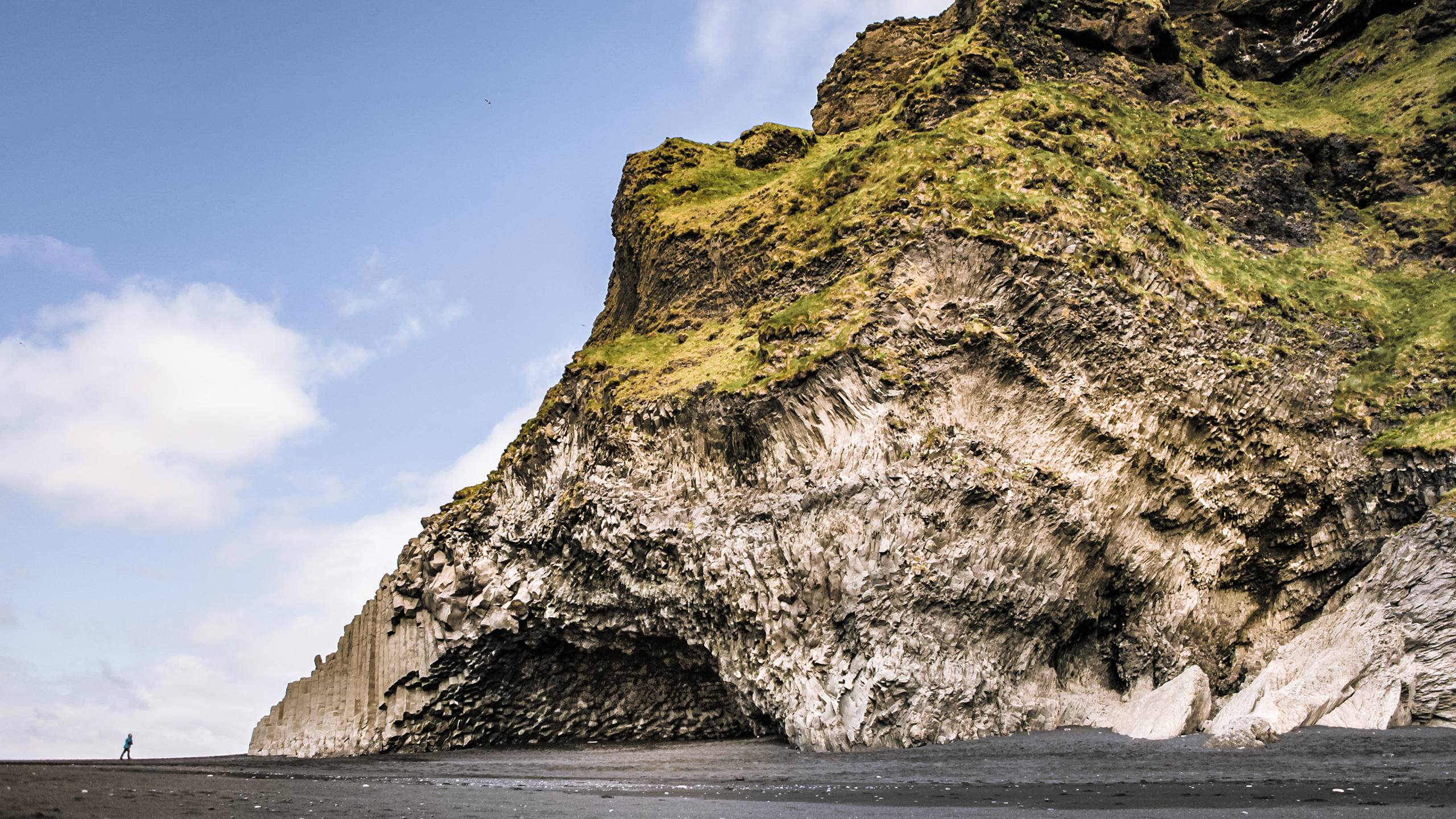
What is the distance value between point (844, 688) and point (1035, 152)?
2044 centimetres

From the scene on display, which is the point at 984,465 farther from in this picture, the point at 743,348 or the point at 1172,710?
the point at 743,348

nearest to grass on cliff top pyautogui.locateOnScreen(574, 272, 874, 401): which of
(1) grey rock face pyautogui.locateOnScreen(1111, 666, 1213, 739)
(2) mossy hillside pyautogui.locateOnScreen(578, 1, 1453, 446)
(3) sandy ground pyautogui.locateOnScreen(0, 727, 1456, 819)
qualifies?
(2) mossy hillside pyautogui.locateOnScreen(578, 1, 1453, 446)

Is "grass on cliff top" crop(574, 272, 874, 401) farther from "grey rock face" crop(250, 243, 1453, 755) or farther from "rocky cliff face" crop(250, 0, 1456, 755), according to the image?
"grey rock face" crop(250, 243, 1453, 755)

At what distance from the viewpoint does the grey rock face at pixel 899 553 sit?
26.5 m

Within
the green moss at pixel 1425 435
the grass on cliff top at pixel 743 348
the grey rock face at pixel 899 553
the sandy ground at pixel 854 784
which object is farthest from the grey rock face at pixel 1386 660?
the grass on cliff top at pixel 743 348

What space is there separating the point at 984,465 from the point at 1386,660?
1103cm

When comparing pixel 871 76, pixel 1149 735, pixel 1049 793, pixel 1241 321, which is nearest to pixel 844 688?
pixel 1149 735

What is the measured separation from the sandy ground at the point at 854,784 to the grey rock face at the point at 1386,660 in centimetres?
107

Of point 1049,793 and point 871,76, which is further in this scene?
point 871,76

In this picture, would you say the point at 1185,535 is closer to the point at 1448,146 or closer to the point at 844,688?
the point at 844,688

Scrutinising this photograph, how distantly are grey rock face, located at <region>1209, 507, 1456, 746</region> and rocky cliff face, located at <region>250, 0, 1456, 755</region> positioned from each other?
93mm

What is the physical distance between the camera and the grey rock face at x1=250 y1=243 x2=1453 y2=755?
2655 cm

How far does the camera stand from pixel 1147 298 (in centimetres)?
3105

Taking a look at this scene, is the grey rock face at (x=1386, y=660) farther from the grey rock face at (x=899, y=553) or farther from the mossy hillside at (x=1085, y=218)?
the mossy hillside at (x=1085, y=218)
